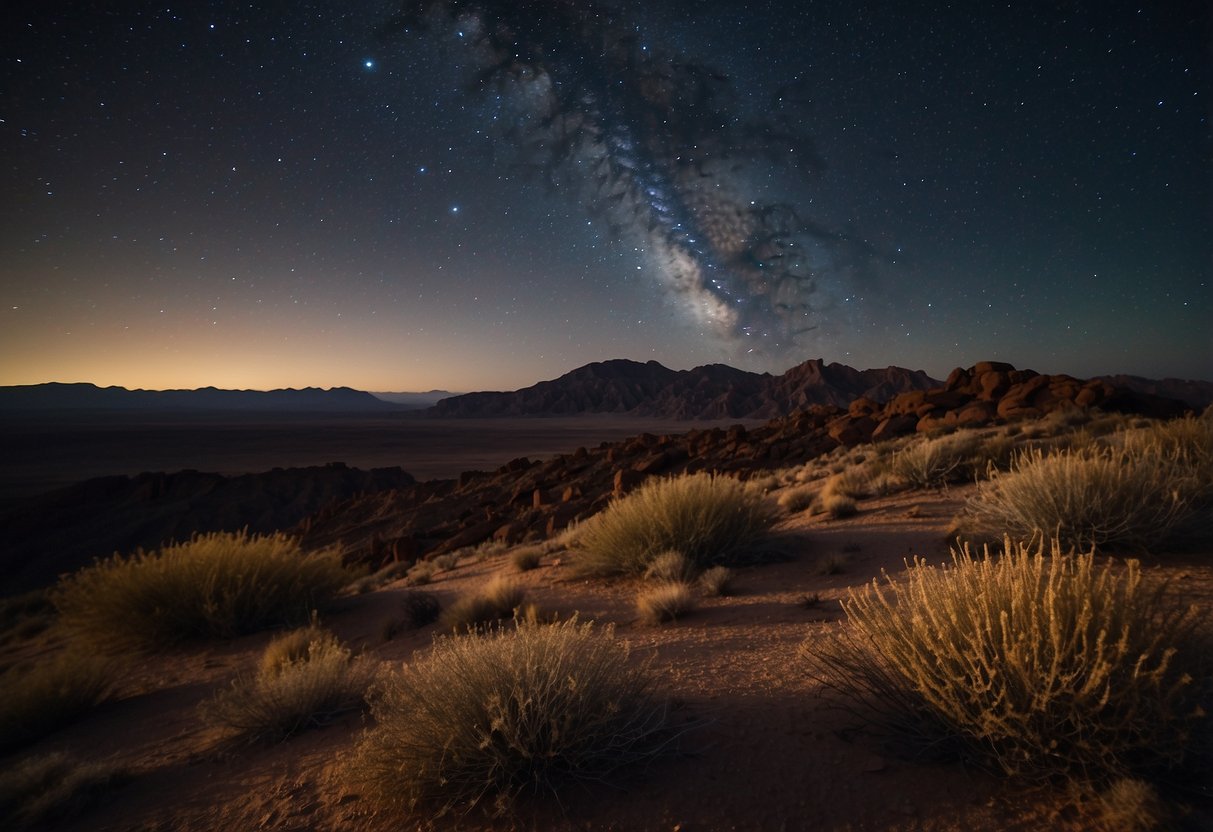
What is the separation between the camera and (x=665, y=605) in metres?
5.67

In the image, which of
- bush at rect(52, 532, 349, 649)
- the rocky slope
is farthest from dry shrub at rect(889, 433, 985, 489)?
bush at rect(52, 532, 349, 649)

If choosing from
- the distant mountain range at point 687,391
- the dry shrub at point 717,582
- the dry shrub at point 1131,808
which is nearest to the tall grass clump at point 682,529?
the dry shrub at point 717,582

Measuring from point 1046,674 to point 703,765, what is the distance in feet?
5.09

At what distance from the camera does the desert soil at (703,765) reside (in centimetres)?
253

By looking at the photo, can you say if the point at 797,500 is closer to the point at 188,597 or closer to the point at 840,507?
the point at 840,507

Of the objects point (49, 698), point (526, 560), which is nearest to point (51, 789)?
point (49, 698)

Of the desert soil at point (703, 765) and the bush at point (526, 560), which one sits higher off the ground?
the desert soil at point (703, 765)

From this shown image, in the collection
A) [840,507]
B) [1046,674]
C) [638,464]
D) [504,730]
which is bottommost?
[638,464]

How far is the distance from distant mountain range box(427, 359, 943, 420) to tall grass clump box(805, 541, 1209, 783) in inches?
3970

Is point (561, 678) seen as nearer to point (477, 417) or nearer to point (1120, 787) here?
point (1120, 787)

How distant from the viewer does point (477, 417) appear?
142 meters

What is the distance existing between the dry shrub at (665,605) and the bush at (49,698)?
512 cm

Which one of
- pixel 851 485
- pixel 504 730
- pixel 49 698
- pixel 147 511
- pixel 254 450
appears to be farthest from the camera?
pixel 254 450

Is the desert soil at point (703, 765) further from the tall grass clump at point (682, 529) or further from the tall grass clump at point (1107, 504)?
the tall grass clump at point (682, 529)
